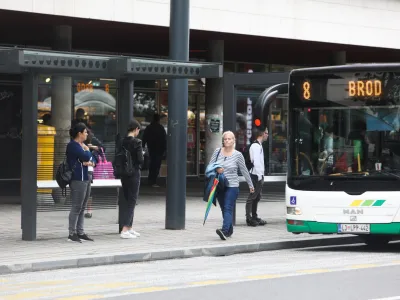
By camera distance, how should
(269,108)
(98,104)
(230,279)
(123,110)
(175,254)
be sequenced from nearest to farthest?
(230,279) → (175,254) → (123,110) → (269,108) → (98,104)

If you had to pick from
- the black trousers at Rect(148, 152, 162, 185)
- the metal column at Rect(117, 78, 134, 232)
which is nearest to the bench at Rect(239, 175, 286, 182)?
the metal column at Rect(117, 78, 134, 232)

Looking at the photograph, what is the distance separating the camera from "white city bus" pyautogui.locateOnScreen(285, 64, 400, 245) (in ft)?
46.3

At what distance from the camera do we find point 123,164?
1505 centimetres

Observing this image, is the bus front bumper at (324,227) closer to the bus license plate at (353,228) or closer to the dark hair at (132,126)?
the bus license plate at (353,228)

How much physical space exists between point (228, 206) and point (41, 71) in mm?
3365

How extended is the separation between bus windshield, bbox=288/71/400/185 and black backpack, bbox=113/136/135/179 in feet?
7.68

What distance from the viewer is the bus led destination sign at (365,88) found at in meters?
14.5

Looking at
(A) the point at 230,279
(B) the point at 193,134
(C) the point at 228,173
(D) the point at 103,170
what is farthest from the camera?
(B) the point at 193,134

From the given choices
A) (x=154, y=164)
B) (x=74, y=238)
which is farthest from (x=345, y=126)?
(x=154, y=164)

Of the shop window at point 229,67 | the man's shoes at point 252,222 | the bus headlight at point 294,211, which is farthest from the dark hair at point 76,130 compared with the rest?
the shop window at point 229,67

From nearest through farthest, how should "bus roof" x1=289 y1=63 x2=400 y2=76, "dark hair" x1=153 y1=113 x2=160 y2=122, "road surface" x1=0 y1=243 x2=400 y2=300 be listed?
1. "road surface" x1=0 y1=243 x2=400 y2=300
2. "bus roof" x1=289 y1=63 x2=400 y2=76
3. "dark hair" x1=153 y1=113 x2=160 y2=122

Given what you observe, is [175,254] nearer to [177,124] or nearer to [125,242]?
[125,242]

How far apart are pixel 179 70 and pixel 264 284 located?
5.02 m

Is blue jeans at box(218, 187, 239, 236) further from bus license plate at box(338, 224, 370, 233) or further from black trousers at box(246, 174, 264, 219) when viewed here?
black trousers at box(246, 174, 264, 219)
